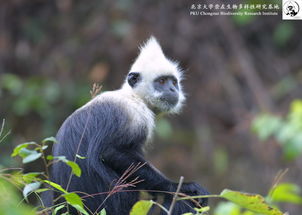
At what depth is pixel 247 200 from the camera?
298 centimetres

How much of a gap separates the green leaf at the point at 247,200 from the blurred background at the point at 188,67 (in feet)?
26.9

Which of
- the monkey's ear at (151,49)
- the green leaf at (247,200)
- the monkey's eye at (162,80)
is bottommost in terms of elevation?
the green leaf at (247,200)

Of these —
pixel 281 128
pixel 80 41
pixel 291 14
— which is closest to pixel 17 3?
pixel 80 41

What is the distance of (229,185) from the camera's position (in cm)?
1177

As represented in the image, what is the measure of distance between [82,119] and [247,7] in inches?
284

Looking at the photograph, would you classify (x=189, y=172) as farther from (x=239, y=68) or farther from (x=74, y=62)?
(x=74, y=62)

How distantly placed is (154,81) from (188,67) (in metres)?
6.47

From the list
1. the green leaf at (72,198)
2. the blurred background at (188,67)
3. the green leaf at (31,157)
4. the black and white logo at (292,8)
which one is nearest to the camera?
the green leaf at (72,198)

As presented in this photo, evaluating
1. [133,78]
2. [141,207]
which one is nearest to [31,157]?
[141,207]

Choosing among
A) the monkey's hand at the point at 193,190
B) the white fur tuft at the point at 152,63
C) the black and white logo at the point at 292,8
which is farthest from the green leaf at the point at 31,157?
the black and white logo at the point at 292,8

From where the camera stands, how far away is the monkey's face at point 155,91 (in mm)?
5699

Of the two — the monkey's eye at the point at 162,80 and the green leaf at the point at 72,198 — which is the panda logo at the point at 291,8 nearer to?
the monkey's eye at the point at 162,80

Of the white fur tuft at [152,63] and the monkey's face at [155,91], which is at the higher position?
the white fur tuft at [152,63]

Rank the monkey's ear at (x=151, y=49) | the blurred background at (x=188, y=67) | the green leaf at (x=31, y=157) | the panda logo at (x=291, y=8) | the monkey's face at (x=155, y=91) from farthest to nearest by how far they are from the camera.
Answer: the blurred background at (x=188, y=67) < the panda logo at (x=291, y=8) < the monkey's ear at (x=151, y=49) < the monkey's face at (x=155, y=91) < the green leaf at (x=31, y=157)
